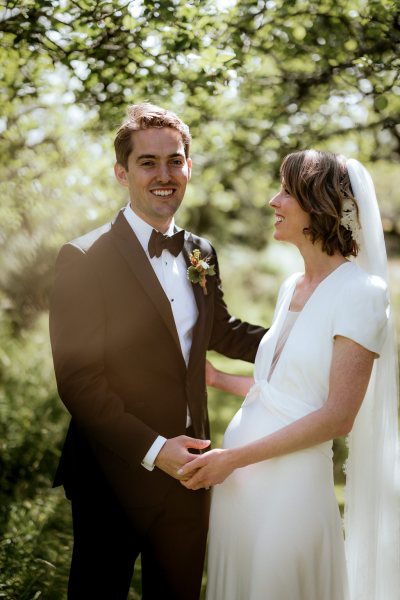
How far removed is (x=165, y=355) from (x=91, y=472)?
611 mm

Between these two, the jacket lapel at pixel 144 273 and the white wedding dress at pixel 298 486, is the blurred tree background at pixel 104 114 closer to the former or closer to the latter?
the jacket lapel at pixel 144 273

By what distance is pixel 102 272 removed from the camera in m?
2.63

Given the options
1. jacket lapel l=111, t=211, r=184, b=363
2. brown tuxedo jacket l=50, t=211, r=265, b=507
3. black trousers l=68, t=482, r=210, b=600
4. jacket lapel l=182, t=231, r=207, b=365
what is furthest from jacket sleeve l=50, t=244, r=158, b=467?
jacket lapel l=182, t=231, r=207, b=365

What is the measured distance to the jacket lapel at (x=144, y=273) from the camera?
8.76ft

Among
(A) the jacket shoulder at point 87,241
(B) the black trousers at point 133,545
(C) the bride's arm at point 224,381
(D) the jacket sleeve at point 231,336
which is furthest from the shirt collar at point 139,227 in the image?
(B) the black trousers at point 133,545

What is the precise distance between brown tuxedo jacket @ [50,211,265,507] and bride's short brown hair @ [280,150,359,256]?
0.69 m

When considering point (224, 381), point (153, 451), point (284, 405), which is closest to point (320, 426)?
point (284, 405)

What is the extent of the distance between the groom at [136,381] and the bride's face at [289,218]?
1.53ft

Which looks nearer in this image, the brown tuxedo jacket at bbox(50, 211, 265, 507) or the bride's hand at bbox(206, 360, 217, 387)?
the brown tuxedo jacket at bbox(50, 211, 265, 507)

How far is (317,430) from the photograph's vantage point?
2373 mm

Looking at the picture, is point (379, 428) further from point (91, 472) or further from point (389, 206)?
point (389, 206)

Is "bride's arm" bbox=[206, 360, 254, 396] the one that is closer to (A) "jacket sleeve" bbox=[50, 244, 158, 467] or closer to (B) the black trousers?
(B) the black trousers

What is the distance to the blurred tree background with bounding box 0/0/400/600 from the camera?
3.27 metres

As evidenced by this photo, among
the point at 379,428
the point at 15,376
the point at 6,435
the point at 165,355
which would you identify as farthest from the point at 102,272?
the point at 15,376
